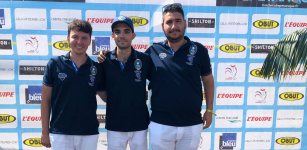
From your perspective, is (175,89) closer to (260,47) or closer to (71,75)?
(71,75)

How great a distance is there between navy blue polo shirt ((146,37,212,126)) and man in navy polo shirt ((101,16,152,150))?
0.13 m

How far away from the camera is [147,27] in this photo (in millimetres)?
2738

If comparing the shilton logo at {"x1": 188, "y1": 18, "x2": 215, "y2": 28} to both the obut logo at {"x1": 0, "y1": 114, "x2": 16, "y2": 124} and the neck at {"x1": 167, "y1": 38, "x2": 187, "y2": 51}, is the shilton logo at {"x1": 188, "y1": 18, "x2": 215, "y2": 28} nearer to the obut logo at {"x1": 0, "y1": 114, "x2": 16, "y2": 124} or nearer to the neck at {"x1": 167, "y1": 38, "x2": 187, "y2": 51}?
the neck at {"x1": 167, "y1": 38, "x2": 187, "y2": 51}

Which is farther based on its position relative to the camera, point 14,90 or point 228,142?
point 228,142

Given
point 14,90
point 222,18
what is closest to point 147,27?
point 222,18

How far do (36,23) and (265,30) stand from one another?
10.2ft

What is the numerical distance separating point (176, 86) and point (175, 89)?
28 millimetres

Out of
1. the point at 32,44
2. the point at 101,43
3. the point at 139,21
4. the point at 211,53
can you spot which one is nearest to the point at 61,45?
the point at 32,44

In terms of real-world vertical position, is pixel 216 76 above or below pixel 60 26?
below

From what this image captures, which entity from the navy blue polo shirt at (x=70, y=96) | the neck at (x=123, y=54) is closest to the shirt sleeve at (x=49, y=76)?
the navy blue polo shirt at (x=70, y=96)

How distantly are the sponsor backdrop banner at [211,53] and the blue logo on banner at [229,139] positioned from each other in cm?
1

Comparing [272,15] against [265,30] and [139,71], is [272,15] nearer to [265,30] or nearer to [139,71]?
[265,30]

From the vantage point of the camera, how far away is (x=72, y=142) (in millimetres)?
1760

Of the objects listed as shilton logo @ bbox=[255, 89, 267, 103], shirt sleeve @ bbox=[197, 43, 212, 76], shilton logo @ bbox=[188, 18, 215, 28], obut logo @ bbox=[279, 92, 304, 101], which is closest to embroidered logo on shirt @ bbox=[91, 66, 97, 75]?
shirt sleeve @ bbox=[197, 43, 212, 76]
